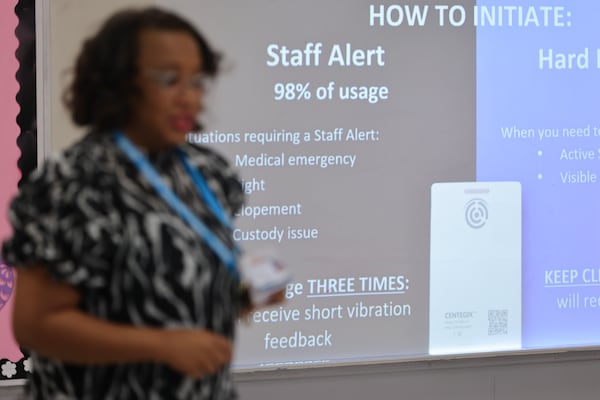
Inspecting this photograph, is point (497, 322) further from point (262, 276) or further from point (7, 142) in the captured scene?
point (262, 276)

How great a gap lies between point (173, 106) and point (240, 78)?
1548mm

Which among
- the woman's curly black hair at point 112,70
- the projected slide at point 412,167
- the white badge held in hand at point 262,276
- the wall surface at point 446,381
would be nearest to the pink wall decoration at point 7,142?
the wall surface at point 446,381

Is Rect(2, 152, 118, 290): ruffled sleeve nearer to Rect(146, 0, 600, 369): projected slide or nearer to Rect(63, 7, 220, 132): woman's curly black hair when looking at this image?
Rect(63, 7, 220, 132): woman's curly black hair

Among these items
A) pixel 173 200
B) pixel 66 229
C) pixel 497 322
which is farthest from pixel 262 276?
pixel 497 322

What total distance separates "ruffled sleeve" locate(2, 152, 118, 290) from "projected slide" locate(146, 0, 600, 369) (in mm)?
1558

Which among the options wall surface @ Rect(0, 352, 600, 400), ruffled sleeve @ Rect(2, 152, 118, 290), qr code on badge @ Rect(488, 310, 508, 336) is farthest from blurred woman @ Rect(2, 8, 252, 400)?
qr code on badge @ Rect(488, 310, 508, 336)

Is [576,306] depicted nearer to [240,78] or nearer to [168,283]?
[240,78]

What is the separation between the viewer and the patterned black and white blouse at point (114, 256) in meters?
1.31

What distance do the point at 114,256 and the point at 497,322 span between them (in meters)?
2.10

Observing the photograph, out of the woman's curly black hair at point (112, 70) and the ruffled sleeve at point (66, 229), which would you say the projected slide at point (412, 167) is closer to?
the woman's curly black hair at point (112, 70)

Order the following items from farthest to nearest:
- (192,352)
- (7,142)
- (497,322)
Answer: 1. (497,322)
2. (7,142)
3. (192,352)

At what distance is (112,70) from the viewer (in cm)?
138

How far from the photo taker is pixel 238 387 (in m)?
3.04

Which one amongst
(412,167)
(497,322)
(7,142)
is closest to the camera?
(7,142)
